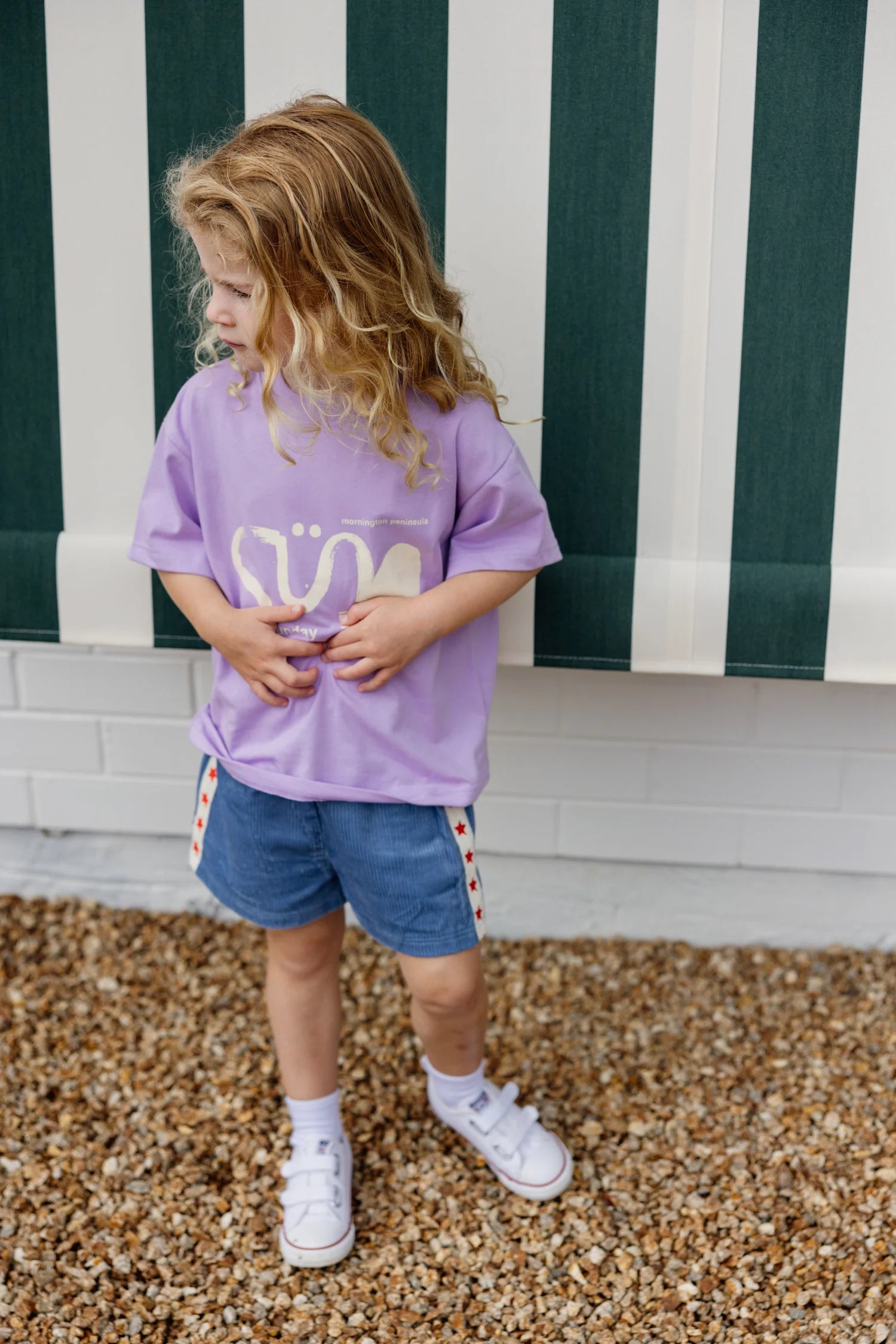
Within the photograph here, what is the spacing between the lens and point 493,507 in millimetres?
1345

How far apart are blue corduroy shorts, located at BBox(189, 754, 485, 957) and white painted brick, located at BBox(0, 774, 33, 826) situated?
83 cm

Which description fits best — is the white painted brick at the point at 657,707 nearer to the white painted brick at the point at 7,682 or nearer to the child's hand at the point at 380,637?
the child's hand at the point at 380,637

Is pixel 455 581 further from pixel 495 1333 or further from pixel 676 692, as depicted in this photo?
pixel 495 1333

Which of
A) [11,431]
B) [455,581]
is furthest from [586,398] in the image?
[11,431]

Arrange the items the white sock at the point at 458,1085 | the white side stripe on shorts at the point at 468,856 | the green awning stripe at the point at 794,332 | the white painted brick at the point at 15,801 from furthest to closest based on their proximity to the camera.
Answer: the white painted brick at the point at 15,801 < the white sock at the point at 458,1085 < the green awning stripe at the point at 794,332 < the white side stripe on shorts at the point at 468,856

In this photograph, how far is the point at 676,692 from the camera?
6.52ft

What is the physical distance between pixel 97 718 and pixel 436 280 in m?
1.15

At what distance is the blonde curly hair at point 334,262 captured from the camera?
1.20 m

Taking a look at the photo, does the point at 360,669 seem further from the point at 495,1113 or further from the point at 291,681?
the point at 495,1113

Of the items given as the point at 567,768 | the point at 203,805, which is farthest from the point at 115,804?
the point at 567,768

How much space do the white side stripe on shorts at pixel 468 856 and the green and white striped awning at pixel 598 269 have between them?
1.29 ft

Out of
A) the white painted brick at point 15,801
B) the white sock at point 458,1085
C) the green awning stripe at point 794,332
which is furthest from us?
the white painted brick at point 15,801

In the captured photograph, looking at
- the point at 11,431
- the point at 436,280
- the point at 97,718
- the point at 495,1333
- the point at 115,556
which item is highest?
the point at 436,280

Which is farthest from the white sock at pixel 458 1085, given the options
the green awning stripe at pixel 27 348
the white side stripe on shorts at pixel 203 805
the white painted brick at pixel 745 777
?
the green awning stripe at pixel 27 348
